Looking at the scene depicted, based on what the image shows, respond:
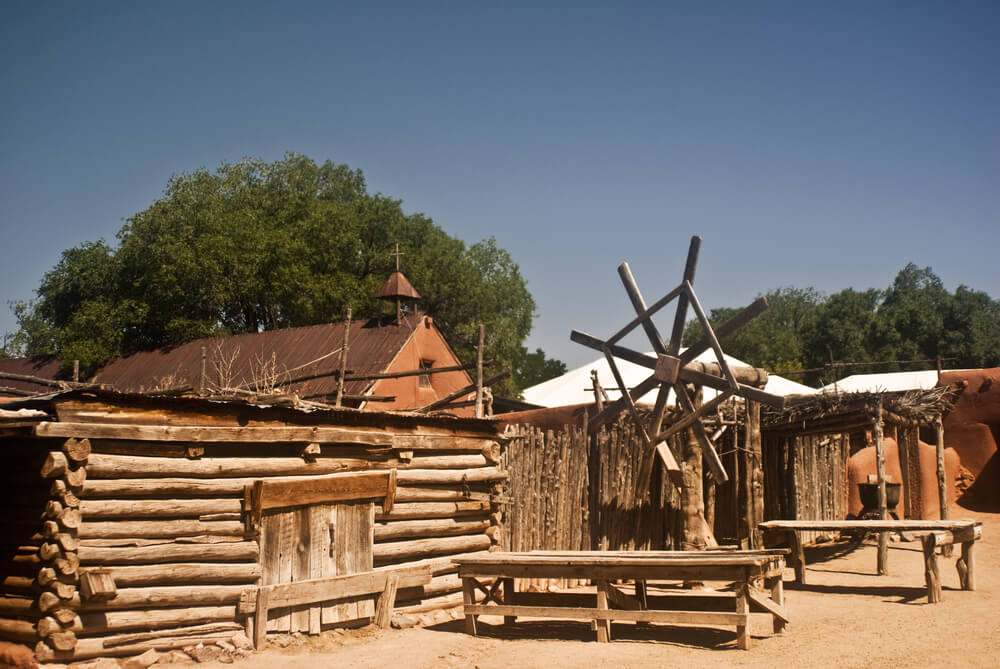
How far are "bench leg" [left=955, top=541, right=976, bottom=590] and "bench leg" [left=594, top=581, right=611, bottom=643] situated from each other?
16.9 ft

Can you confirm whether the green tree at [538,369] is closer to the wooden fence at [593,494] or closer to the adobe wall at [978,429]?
the adobe wall at [978,429]

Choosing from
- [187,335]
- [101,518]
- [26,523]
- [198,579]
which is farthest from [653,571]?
[187,335]

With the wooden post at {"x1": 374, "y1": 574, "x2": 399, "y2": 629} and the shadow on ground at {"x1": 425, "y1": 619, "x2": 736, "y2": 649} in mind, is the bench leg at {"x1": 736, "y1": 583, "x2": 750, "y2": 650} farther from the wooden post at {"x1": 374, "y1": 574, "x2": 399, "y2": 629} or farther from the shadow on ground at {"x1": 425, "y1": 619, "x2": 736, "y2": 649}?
the wooden post at {"x1": 374, "y1": 574, "x2": 399, "y2": 629}

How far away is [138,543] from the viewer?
863 centimetres

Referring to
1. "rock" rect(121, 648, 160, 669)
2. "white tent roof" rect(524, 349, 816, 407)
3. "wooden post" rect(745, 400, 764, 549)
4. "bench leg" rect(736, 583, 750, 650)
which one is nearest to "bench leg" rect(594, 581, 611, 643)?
"bench leg" rect(736, 583, 750, 650)

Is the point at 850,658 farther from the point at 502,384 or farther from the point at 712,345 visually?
the point at 502,384

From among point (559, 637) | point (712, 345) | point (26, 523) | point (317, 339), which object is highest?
point (317, 339)

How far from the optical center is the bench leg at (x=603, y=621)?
911 centimetres

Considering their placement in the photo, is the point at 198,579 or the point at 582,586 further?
the point at 582,586

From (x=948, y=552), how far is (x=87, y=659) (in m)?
10.1

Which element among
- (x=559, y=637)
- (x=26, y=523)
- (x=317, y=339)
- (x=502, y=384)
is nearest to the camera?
(x=26, y=523)

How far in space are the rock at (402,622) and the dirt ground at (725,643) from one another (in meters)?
0.22

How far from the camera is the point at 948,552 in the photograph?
12172mm

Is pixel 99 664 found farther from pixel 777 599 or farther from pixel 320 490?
pixel 777 599
